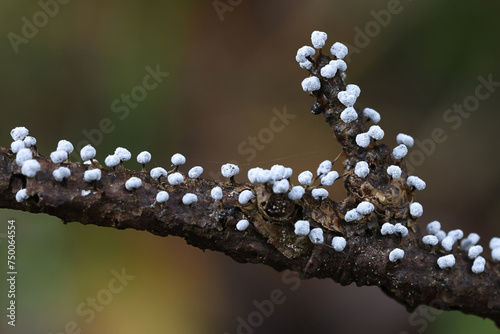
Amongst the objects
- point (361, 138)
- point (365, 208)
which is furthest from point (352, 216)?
point (361, 138)

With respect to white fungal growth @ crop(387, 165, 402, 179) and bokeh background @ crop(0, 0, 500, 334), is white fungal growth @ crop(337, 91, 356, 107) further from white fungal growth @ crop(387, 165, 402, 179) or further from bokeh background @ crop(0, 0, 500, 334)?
bokeh background @ crop(0, 0, 500, 334)

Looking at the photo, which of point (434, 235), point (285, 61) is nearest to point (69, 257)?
point (285, 61)

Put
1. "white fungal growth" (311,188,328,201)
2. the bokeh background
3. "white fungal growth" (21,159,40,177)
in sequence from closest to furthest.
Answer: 1. "white fungal growth" (21,159,40,177)
2. "white fungal growth" (311,188,328,201)
3. the bokeh background

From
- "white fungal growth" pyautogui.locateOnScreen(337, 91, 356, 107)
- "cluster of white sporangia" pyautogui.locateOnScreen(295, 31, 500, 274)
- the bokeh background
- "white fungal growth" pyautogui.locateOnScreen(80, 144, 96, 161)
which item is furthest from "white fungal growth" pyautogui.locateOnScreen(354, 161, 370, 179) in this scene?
the bokeh background

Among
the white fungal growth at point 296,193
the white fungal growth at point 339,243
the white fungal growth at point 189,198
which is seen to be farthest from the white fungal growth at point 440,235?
the white fungal growth at point 189,198

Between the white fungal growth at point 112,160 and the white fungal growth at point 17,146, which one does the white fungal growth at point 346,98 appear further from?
the white fungal growth at point 17,146

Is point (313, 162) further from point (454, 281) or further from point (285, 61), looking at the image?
point (454, 281)
